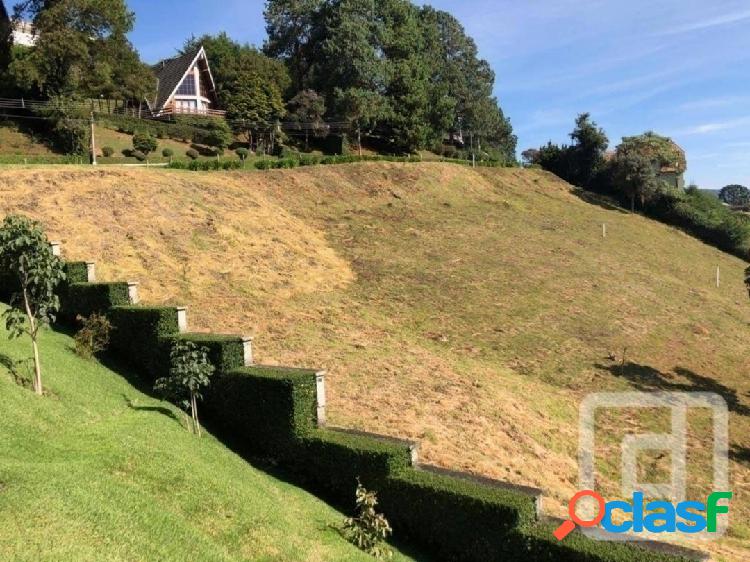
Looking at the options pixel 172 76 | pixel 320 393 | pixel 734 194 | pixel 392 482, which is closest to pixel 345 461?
pixel 392 482

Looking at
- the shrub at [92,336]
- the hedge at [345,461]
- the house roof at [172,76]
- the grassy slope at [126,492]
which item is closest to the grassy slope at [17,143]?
the house roof at [172,76]

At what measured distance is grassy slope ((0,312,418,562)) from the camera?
6.82m

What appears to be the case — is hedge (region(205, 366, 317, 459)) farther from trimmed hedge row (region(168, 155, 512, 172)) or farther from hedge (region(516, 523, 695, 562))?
trimmed hedge row (region(168, 155, 512, 172))

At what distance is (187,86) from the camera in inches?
2660

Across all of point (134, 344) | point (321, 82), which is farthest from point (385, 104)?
point (134, 344)

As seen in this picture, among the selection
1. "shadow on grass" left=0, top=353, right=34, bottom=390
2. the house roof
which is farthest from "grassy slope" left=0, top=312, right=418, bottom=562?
the house roof

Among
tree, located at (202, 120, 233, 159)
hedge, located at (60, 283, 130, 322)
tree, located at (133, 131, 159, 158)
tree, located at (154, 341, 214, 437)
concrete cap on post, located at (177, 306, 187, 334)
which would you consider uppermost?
tree, located at (202, 120, 233, 159)

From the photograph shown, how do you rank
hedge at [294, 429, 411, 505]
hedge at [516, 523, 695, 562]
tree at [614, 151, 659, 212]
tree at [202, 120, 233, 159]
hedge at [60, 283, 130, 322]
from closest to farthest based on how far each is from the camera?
hedge at [516, 523, 695, 562], hedge at [294, 429, 411, 505], hedge at [60, 283, 130, 322], tree at [202, 120, 233, 159], tree at [614, 151, 659, 212]

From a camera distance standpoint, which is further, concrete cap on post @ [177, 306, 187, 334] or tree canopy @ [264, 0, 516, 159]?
tree canopy @ [264, 0, 516, 159]

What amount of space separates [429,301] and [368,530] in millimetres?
17006

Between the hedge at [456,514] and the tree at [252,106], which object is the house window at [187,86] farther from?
the hedge at [456,514]

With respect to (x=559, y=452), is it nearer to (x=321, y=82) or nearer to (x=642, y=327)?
(x=642, y=327)

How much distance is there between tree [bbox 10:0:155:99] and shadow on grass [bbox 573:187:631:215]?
148ft

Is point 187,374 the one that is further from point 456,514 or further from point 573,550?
point 573,550
